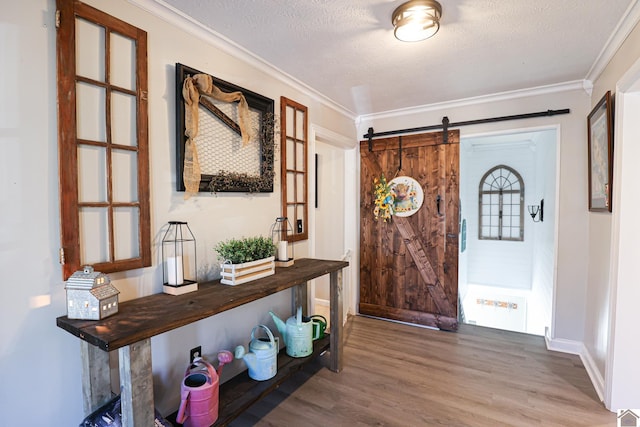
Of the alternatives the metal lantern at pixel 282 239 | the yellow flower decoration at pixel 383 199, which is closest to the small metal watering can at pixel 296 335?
the metal lantern at pixel 282 239

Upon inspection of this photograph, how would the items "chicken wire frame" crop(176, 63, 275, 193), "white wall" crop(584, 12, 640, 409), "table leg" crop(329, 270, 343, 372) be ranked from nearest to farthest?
1. "chicken wire frame" crop(176, 63, 275, 193)
2. "white wall" crop(584, 12, 640, 409)
3. "table leg" crop(329, 270, 343, 372)

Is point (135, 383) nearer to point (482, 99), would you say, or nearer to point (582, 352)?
point (582, 352)

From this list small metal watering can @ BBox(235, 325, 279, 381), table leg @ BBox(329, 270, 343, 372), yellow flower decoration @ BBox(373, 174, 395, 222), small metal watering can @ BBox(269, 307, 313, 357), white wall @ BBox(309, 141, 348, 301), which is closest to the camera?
small metal watering can @ BBox(235, 325, 279, 381)

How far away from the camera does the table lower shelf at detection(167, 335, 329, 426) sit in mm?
1696

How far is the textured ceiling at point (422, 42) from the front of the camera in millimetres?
1702

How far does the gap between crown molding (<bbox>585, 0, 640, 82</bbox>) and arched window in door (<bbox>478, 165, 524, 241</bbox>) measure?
3.39m

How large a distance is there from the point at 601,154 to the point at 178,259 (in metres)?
2.90

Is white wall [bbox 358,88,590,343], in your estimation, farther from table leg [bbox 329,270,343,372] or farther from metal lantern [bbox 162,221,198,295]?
metal lantern [bbox 162,221,198,295]

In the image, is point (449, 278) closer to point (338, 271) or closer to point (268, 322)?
point (338, 271)

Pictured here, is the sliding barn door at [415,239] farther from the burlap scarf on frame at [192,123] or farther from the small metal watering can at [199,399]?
the small metal watering can at [199,399]

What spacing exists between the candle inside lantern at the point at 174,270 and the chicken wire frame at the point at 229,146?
397 millimetres

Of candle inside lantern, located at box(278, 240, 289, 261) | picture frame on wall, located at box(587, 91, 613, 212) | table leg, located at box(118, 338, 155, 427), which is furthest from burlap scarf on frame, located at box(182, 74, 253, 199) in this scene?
picture frame on wall, located at box(587, 91, 613, 212)

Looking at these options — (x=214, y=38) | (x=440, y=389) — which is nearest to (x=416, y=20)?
(x=214, y=38)

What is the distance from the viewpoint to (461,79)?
268 cm
